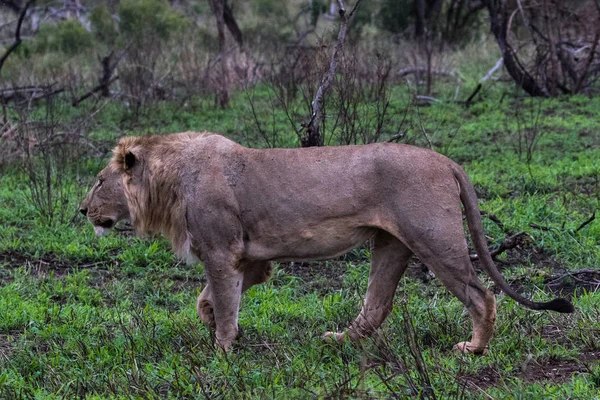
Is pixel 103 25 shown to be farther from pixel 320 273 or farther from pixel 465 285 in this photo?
pixel 465 285

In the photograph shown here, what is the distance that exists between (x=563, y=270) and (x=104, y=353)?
2.97 metres

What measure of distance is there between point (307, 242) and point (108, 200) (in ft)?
3.79

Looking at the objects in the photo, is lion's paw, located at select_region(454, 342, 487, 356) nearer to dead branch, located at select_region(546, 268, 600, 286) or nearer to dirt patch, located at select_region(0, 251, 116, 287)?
dead branch, located at select_region(546, 268, 600, 286)

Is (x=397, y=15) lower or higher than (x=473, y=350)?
lower

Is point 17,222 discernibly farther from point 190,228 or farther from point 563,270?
point 563,270

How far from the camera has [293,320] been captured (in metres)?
4.90

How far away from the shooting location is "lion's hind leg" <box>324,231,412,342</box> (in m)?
4.43

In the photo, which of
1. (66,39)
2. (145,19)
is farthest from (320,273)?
(145,19)

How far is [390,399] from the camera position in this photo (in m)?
3.27

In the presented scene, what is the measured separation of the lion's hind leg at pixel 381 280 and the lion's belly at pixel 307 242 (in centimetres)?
23

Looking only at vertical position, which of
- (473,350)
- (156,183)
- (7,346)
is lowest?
(7,346)

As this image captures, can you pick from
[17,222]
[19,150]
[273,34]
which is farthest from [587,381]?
[273,34]

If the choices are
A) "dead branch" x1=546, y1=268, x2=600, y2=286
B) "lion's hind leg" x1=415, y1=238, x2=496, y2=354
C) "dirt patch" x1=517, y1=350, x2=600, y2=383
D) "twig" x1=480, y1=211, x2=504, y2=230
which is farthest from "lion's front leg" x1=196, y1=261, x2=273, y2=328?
"twig" x1=480, y1=211, x2=504, y2=230

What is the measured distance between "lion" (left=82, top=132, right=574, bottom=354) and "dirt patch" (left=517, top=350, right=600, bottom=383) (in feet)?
0.76
